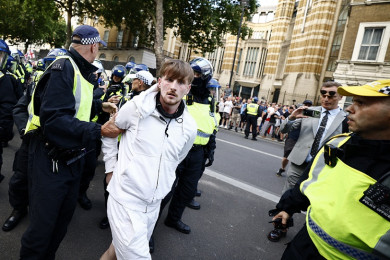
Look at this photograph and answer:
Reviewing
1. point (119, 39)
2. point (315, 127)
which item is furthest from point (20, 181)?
point (119, 39)

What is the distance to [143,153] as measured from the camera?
188 centimetres

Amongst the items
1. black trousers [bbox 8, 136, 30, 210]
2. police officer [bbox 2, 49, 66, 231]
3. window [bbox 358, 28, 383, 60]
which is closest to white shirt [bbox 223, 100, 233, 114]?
window [bbox 358, 28, 383, 60]

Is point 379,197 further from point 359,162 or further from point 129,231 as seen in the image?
point 129,231

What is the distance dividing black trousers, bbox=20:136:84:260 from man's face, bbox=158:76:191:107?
3.21ft

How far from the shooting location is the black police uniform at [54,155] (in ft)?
5.98

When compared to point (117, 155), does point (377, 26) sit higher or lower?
higher

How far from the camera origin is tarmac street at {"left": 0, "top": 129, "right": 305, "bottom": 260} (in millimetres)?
2799

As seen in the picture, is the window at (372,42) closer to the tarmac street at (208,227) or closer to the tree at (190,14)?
the tree at (190,14)

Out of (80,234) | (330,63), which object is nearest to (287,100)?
(330,63)

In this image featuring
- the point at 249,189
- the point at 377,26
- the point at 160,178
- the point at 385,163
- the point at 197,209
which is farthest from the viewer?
the point at 377,26

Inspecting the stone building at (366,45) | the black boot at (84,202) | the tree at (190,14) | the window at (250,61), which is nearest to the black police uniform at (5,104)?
the black boot at (84,202)

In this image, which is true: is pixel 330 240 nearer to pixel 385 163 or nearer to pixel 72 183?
pixel 385 163

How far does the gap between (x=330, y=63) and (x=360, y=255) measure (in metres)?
29.6

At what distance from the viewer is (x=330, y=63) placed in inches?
1050
